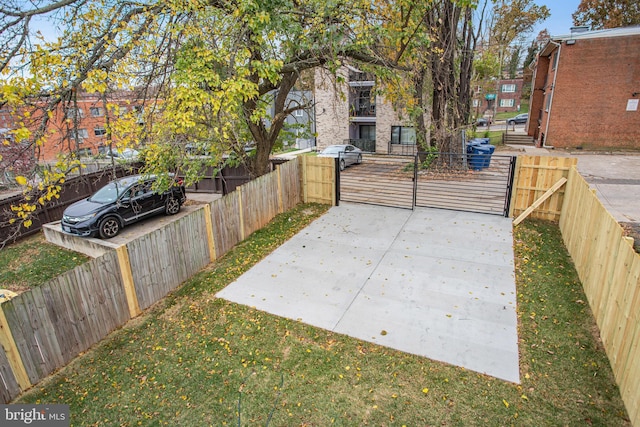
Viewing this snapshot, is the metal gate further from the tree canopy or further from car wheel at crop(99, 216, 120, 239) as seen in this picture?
car wheel at crop(99, 216, 120, 239)

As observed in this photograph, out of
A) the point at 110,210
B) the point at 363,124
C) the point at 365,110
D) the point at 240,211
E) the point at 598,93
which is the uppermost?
the point at 598,93

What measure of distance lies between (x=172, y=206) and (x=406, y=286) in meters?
9.68

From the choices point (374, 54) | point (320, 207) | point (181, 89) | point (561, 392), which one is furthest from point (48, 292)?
point (374, 54)

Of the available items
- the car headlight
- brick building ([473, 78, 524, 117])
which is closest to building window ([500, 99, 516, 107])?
brick building ([473, 78, 524, 117])

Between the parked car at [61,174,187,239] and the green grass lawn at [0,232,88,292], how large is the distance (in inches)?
30.2

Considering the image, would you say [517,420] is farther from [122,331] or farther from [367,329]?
[122,331]

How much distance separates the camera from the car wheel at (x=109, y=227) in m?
10.7

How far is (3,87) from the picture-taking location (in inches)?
148

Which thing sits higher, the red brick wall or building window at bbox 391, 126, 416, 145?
the red brick wall

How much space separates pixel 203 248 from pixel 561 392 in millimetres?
6613

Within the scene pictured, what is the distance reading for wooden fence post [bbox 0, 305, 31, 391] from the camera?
13.8 feet

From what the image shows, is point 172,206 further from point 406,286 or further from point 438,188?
point 438,188

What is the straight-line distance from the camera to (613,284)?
4.71 metres

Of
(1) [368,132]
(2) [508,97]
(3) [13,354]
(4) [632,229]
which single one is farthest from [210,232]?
(2) [508,97]
